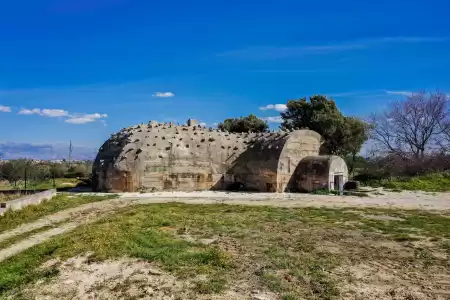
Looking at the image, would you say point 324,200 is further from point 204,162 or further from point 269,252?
point 269,252

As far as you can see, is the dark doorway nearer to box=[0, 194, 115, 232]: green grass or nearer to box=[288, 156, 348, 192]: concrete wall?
box=[288, 156, 348, 192]: concrete wall

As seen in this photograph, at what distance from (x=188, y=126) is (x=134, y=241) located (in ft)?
62.6

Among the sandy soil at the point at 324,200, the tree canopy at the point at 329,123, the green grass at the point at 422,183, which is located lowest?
the sandy soil at the point at 324,200

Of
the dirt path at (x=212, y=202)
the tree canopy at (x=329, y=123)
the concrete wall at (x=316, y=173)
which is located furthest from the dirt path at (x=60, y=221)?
the tree canopy at (x=329, y=123)

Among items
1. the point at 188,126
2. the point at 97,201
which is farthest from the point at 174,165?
the point at 97,201

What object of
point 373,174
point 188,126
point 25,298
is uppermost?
point 188,126

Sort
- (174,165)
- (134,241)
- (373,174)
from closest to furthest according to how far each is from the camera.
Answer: (134,241) < (174,165) < (373,174)

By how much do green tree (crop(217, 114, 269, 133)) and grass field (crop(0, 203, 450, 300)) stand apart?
89.2 feet

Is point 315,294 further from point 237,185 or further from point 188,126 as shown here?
point 188,126

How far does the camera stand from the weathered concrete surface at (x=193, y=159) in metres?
26.0

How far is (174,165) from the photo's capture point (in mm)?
27000

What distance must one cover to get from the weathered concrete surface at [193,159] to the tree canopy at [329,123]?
8122mm

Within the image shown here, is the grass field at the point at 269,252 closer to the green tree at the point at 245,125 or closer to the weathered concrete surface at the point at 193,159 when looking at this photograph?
the weathered concrete surface at the point at 193,159

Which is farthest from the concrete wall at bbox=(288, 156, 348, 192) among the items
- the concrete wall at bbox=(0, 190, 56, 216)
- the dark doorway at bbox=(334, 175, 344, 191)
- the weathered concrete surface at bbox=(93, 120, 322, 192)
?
the concrete wall at bbox=(0, 190, 56, 216)
